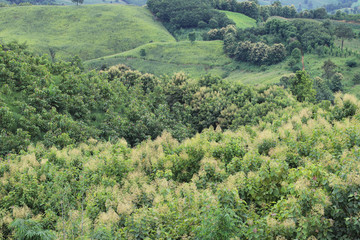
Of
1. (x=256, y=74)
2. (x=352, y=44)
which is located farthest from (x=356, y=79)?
(x=352, y=44)

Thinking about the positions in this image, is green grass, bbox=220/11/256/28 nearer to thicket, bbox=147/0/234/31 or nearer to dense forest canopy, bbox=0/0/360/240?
thicket, bbox=147/0/234/31

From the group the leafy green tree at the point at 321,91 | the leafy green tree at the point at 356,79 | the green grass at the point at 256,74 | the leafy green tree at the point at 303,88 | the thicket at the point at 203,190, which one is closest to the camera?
the thicket at the point at 203,190

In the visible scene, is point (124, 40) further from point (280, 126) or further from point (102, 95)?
point (280, 126)

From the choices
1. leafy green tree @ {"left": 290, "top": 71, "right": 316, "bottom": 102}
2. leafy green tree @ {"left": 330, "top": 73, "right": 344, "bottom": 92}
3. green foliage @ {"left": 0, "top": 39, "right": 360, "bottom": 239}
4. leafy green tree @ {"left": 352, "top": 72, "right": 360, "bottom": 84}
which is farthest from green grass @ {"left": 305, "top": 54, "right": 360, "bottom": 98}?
green foliage @ {"left": 0, "top": 39, "right": 360, "bottom": 239}

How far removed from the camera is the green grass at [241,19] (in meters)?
102

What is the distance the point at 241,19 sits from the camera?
349ft

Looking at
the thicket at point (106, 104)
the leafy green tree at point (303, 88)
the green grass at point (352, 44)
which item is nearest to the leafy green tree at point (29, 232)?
the thicket at point (106, 104)

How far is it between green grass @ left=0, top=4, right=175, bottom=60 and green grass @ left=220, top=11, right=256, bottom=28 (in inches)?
1025

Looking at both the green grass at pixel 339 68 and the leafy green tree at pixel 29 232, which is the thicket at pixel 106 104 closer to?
the leafy green tree at pixel 29 232

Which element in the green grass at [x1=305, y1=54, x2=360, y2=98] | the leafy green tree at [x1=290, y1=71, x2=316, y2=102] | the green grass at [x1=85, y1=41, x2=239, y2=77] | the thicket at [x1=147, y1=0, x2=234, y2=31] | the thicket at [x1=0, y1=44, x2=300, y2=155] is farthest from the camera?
the thicket at [x1=147, y1=0, x2=234, y2=31]

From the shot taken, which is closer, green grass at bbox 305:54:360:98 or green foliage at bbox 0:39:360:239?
green foliage at bbox 0:39:360:239

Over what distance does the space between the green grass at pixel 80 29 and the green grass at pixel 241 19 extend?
26.0 meters

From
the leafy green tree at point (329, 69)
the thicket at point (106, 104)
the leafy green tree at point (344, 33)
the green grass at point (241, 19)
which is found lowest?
the leafy green tree at point (329, 69)

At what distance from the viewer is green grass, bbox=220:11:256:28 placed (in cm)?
10204
